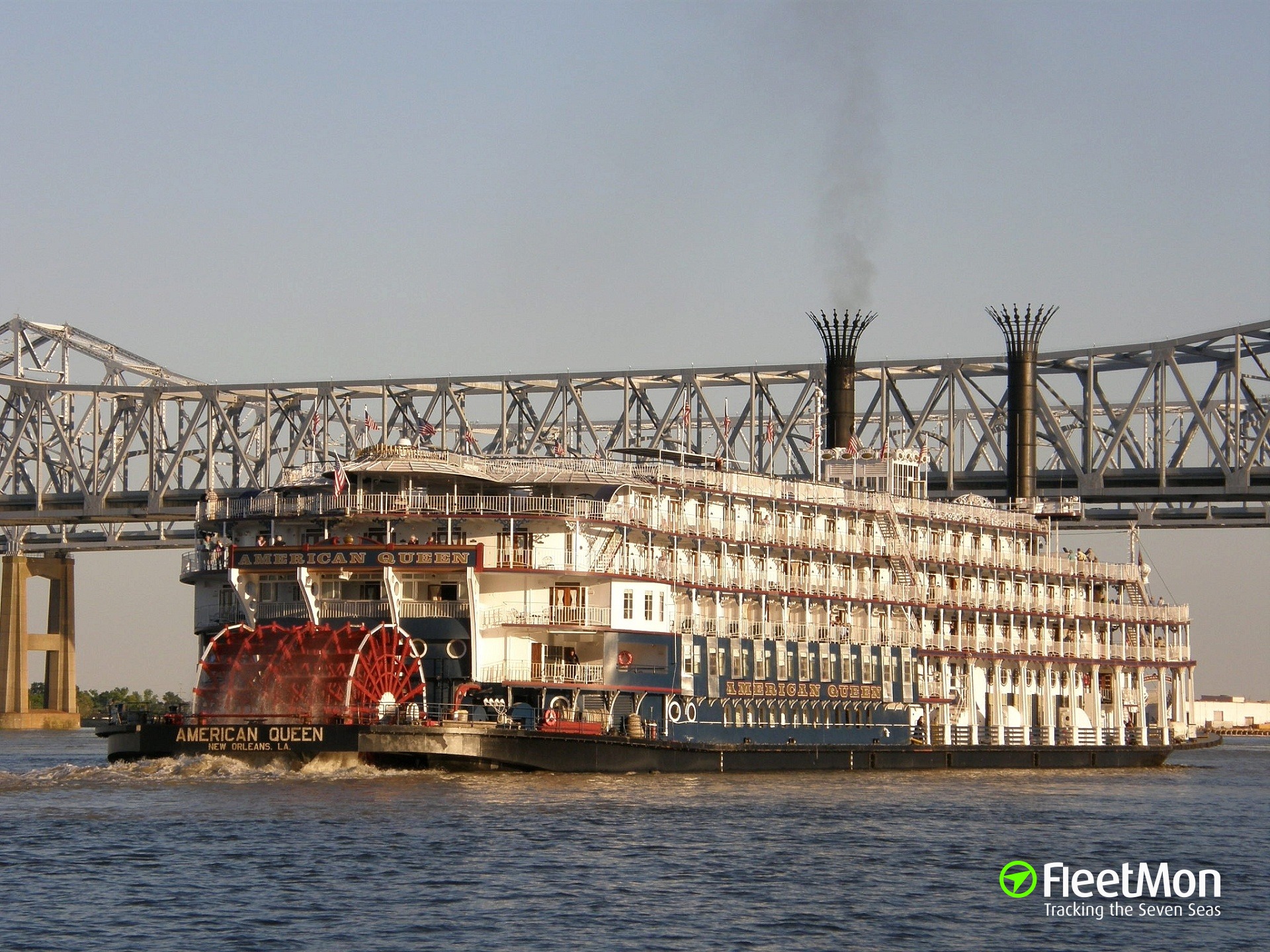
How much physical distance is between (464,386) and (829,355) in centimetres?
4458

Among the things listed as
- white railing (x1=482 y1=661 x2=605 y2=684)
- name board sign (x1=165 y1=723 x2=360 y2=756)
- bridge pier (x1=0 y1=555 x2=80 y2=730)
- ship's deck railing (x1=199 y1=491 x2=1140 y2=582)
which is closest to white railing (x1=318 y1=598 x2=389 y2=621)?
ship's deck railing (x1=199 y1=491 x2=1140 y2=582)

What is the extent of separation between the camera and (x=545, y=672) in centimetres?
6019

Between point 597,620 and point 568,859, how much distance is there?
763 inches

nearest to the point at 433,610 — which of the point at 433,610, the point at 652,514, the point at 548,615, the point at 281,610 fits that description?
the point at 433,610

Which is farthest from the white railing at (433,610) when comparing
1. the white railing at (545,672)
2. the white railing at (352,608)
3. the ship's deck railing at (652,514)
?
the ship's deck railing at (652,514)

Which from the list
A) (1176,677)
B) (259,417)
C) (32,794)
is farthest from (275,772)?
(259,417)

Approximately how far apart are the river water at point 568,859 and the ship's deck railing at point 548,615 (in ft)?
15.4

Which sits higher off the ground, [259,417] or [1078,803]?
[259,417]

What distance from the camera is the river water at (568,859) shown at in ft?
115

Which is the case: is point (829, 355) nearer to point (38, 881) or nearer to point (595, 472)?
point (595, 472)

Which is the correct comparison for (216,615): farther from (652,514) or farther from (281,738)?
(652,514)

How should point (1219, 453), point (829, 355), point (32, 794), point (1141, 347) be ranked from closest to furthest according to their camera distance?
point (32, 794), point (829, 355), point (1219, 453), point (1141, 347)

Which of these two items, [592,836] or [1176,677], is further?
[1176,677]

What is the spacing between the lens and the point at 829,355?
8612cm
